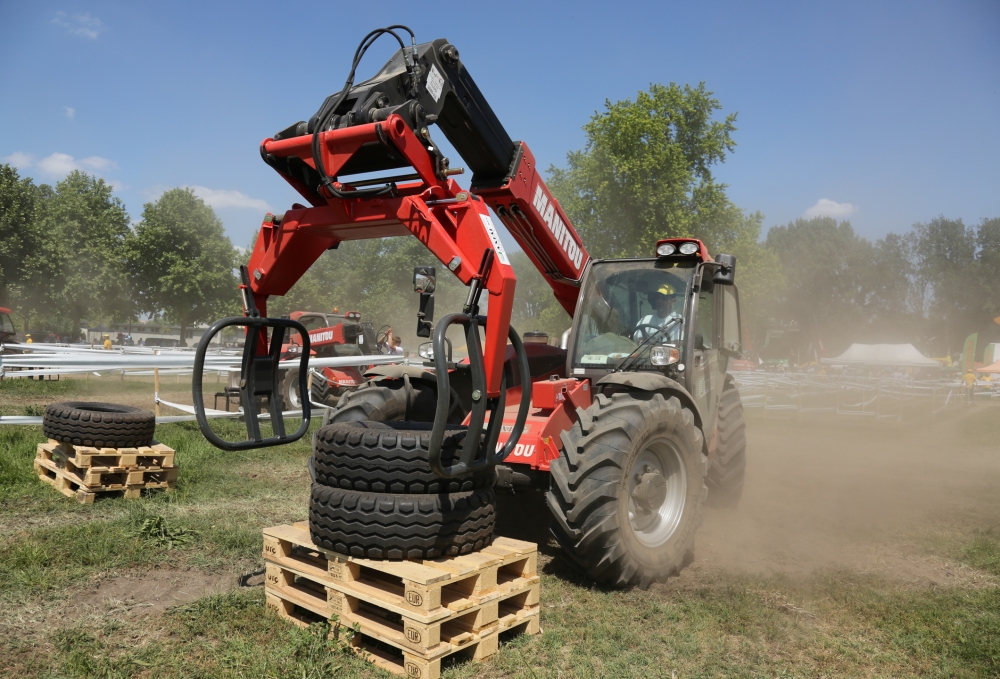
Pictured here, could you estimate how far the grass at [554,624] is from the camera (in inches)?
142

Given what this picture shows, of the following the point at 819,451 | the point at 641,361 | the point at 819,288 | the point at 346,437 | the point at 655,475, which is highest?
the point at 819,288

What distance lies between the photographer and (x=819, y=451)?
12305 millimetres

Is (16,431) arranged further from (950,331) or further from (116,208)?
(950,331)

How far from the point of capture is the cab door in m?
6.05

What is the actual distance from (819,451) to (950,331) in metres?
60.7

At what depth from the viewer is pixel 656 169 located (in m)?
27.3

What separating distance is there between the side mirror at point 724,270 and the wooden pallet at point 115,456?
5.53 metres

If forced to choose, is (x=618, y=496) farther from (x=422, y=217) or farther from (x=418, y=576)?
(x=422, y=217)

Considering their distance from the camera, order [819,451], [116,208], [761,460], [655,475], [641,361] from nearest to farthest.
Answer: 1. [655,475]
2. [641,361]
3. [761,460]
4. [819,451]
5. [116,208]

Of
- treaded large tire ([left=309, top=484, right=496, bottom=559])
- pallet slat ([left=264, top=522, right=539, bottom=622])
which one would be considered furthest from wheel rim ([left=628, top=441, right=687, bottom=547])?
treaded large tire ([left=309, top=484, right=496, bottom=559])

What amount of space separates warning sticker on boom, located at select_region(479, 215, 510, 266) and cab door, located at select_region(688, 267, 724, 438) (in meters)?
2.52

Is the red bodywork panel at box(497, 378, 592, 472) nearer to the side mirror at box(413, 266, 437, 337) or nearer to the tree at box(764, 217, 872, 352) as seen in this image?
the side mirror at box(413, 266, 437, 337)

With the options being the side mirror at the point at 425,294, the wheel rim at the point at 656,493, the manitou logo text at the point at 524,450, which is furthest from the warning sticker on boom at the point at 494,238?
the wheel rim at the point at 656,493

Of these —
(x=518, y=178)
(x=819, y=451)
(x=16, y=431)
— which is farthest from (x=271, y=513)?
(x=819, y=451)
